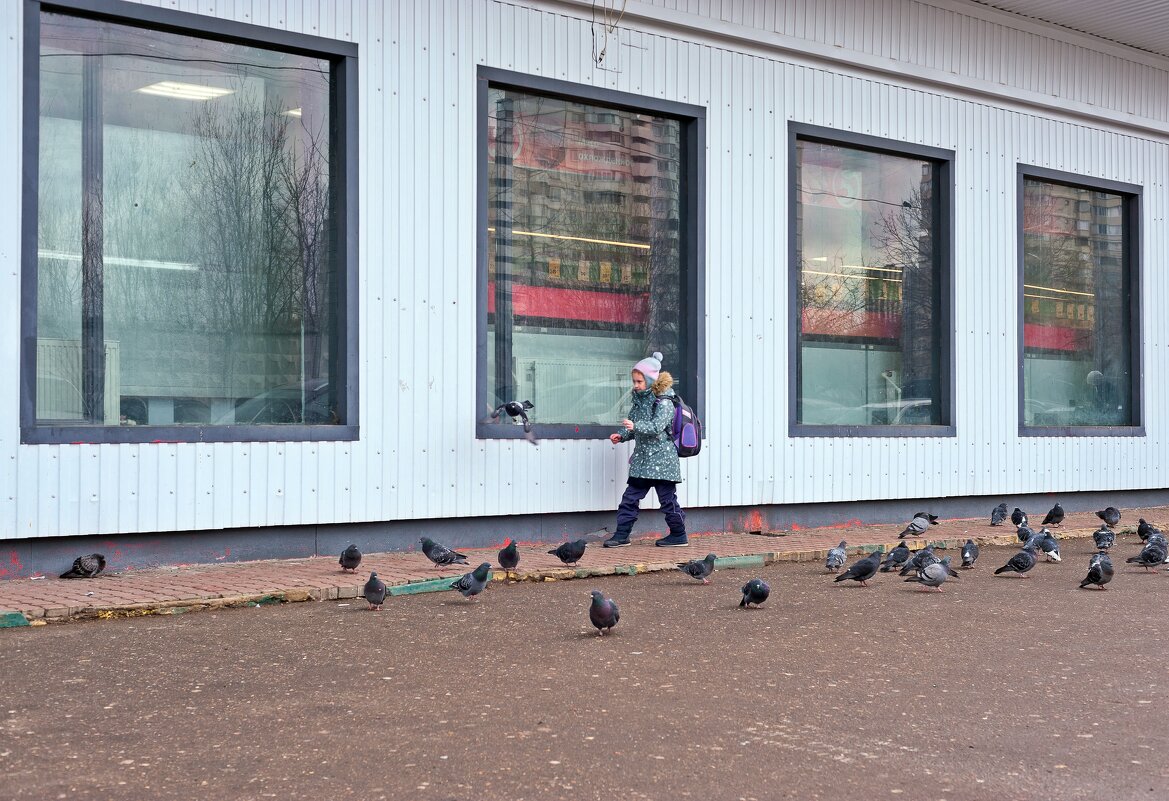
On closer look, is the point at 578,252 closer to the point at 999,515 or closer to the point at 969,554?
the point at 969,554

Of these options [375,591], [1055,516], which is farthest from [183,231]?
[1055,516]

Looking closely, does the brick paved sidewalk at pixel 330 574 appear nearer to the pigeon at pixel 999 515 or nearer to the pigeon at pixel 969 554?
the pigeon at pixel 999 515

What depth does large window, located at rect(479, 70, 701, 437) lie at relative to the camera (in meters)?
13.6

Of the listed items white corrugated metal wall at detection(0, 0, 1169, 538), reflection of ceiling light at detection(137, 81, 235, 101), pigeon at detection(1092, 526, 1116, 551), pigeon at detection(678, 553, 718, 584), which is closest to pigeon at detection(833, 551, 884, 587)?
pigeon at detection(678, 553, 718, 584)

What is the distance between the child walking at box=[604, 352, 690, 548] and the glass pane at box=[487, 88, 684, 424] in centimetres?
80

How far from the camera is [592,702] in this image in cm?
653

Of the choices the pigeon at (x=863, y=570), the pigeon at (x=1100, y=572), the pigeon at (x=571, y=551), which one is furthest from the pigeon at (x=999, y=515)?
the pigeon at (x=571, y=551)

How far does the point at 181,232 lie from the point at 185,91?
3.99ft

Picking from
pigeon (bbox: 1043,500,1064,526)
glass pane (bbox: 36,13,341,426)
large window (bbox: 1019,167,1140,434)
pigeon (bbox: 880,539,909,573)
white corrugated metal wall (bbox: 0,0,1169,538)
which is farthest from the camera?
large window (bbox: 1019,167,1140,434)

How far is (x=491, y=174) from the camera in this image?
1353 cm

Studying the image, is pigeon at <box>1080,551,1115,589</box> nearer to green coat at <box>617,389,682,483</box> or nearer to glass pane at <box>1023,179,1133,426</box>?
green coat at <box>617,389,682,483</box>

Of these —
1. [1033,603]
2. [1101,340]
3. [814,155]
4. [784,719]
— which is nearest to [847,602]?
[1033,603]

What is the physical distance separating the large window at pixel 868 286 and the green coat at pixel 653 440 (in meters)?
2.60

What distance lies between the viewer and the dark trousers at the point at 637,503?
538 inches
